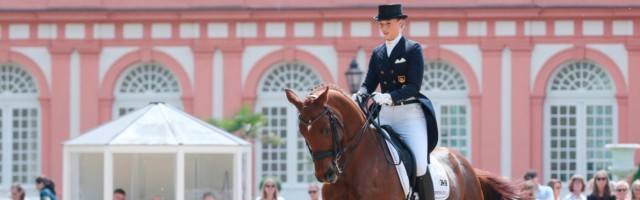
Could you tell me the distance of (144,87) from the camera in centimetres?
4106

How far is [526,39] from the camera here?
4031 centimetres

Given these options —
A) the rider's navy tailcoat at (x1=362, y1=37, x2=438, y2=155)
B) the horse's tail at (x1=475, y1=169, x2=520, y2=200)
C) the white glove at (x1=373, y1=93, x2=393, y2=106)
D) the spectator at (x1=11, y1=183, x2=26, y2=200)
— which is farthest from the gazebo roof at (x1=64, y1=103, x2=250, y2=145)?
the white glove at (x1=373, y1=93, x2=393, y2=106)

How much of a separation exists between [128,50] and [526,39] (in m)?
8.65

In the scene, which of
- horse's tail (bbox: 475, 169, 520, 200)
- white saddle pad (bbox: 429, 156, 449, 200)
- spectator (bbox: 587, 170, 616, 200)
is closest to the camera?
white saddle pad (bbox: 429, 156, 449, 200)

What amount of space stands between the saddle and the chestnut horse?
19cm

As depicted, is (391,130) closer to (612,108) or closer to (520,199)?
(520,199)

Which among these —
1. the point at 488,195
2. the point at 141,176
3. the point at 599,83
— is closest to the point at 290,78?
the point at 599,83

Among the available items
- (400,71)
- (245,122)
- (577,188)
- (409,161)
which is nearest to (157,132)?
(577,188)

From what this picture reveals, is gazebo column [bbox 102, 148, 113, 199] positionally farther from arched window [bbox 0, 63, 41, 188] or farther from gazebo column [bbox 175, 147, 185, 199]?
arched window [bbox 0, 63, 41, 188]

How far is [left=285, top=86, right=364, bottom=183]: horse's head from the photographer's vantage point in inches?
461

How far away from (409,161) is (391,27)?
917 mm

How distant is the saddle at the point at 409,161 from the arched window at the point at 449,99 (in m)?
27.3

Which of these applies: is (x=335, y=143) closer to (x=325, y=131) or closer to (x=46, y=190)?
(x=325, y=131)

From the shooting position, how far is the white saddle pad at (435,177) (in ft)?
40.7
